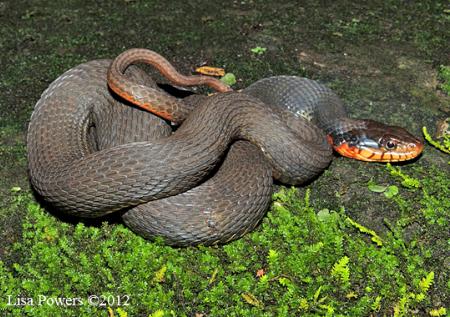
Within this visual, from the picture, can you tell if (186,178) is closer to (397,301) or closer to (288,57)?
(397,301)

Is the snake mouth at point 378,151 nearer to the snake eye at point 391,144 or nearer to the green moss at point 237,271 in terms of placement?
the snake eye at point 391,144

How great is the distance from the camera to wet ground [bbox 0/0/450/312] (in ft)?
22.1

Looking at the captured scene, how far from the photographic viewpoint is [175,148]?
502 centimetres

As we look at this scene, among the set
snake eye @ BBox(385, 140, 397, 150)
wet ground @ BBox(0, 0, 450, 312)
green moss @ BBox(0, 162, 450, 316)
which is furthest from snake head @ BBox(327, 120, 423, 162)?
green moss @ BBox(0, 162, 450, 316)

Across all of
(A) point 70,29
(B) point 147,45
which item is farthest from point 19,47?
(B) point 147,45

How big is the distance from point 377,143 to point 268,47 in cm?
237

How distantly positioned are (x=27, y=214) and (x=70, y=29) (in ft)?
11.2

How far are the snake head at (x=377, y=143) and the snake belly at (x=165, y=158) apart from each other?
36 centimetres

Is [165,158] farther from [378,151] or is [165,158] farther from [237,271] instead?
[378,151]

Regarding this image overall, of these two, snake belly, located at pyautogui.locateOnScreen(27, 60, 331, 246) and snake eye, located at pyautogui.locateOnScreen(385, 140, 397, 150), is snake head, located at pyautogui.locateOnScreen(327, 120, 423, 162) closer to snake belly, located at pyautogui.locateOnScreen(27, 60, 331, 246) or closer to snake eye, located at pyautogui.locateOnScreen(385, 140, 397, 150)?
snake eye, located at pyautogui.locateOnScreen(385, 140, 397, 150)

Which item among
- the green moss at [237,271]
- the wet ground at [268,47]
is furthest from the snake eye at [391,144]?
the green moss at [237,271]

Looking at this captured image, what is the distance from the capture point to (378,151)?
6273mm

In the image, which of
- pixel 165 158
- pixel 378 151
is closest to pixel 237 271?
pixel 165 158

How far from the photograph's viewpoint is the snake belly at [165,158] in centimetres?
492
